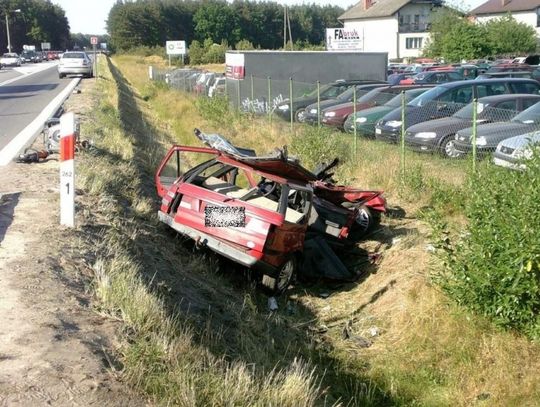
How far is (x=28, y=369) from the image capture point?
12.3 feet

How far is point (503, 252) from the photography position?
5.65m

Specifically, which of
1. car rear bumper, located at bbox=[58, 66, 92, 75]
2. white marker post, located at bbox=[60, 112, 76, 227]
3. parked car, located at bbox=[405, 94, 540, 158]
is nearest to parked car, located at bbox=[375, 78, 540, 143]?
parked car, located at bbox=[405, 94, 540, 158]

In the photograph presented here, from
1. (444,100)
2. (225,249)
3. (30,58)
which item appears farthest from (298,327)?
(30,58)

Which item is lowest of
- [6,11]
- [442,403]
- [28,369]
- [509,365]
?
[442,403]

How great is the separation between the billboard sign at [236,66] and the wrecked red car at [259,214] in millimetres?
15321

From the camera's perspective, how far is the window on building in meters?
82.1

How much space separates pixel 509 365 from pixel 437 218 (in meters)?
1.51

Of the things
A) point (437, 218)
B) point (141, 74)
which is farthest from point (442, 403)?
point (141, 74)

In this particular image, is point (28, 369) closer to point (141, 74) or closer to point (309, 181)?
point (309, 181)

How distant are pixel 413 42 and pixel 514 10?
42.4ft

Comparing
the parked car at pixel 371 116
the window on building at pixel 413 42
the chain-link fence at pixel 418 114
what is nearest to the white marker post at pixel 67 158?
the chain-link fence at pixel 418 114

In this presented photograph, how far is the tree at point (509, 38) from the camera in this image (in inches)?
2112

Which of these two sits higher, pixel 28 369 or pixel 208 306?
pixel 28 369

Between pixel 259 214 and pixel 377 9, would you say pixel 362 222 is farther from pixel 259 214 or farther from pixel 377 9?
pixel 377 9
